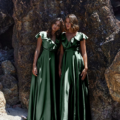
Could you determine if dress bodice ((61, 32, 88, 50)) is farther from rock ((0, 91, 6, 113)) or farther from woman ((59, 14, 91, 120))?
rock ((0, 91, 6, 113))

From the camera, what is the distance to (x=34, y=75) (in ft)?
10.0

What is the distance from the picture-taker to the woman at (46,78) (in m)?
2.91

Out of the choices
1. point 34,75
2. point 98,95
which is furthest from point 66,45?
point 98,95

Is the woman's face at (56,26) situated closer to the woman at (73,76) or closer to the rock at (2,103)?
the woman at (73,76)

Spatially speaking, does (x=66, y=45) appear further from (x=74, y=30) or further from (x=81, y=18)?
(x=81, y=18)

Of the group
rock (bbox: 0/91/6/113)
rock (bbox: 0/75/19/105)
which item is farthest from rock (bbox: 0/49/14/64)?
rock (bbox: 0/91/6/113)

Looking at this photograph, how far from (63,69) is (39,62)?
1.46 feet

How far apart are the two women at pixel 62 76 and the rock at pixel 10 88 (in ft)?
2.35

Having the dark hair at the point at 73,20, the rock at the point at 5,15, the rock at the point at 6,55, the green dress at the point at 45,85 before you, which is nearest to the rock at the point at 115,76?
the dark hair at the point at 73,20

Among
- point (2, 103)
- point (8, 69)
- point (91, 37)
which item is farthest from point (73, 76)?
point (8, 69)

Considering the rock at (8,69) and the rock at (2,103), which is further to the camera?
the rock at (8,69)

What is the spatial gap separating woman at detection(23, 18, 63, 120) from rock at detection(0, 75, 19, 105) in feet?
2.35

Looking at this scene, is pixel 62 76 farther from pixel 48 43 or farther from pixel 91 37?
pixel 91 37

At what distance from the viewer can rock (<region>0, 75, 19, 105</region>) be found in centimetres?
359
